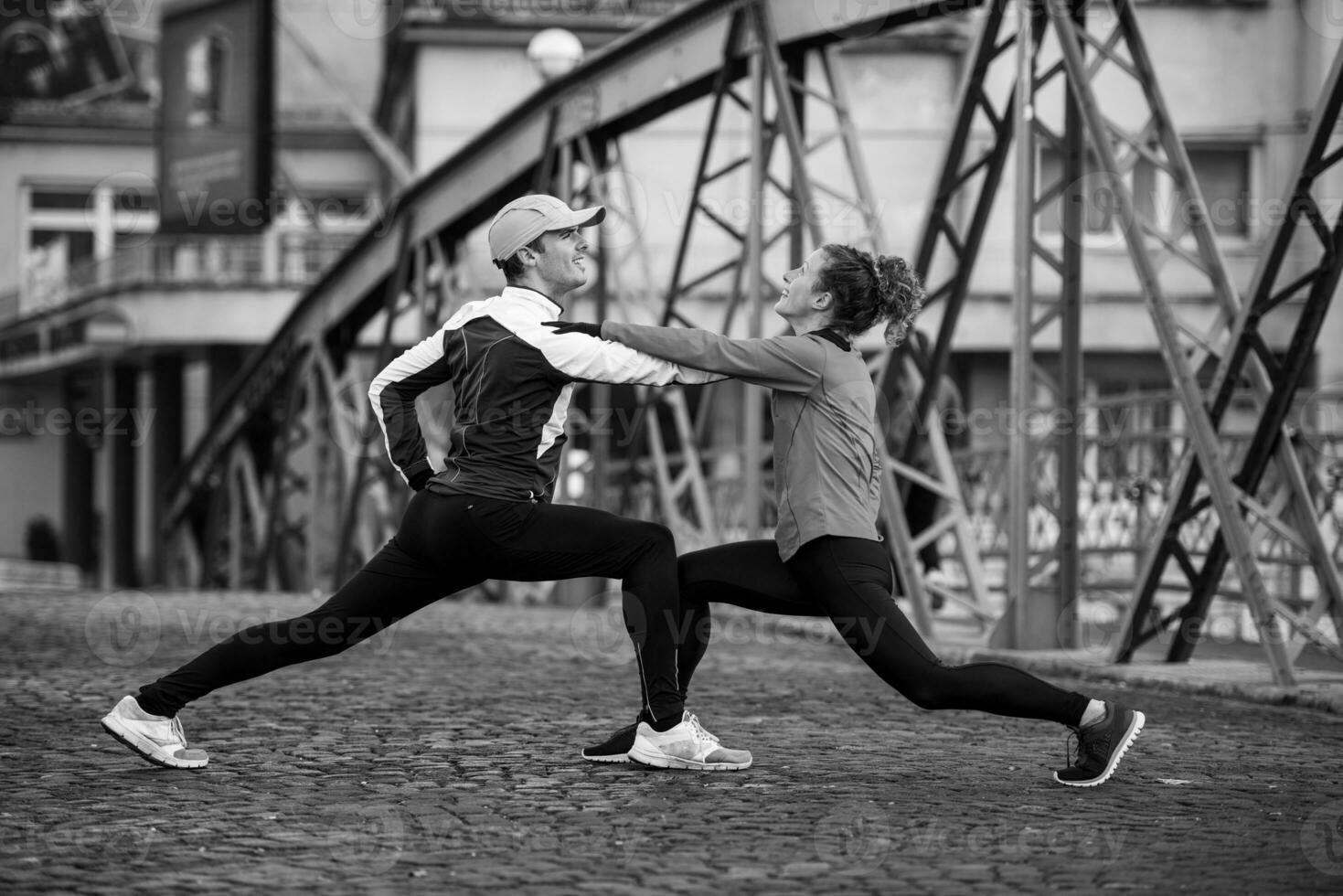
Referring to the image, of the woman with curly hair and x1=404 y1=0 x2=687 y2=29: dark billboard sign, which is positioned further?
x1=404 y1=0 x2=687 y2=29: dark billboard sign

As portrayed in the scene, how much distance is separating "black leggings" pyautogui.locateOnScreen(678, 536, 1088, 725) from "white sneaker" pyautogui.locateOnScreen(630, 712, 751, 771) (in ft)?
0.99

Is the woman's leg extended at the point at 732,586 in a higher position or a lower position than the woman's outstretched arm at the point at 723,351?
lower

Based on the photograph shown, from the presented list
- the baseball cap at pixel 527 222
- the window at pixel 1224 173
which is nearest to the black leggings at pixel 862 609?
the baseball cap at pixel 527 222

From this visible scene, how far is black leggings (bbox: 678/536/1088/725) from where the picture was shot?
231 inches

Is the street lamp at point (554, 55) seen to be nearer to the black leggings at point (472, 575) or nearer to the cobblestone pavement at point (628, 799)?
the cobblestone pavement at point (628, 799)

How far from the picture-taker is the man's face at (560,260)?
6273mm

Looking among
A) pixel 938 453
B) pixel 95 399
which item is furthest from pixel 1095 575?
pixel 95 399

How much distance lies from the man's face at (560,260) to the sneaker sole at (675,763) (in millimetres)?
1456

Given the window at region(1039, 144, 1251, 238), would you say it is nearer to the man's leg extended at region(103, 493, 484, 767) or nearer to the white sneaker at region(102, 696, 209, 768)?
the man's leg extended at region(103, 493, 484, 767)

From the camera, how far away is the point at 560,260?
6.28m

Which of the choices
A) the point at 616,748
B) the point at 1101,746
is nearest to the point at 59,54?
the point at 616,748

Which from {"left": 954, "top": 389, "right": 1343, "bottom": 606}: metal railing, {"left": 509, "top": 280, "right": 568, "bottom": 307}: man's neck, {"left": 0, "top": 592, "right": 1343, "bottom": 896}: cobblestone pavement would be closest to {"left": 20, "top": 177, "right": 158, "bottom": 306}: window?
{"left": 954, "top": 389, "right": 1343, "bottom": 606}: metal railing

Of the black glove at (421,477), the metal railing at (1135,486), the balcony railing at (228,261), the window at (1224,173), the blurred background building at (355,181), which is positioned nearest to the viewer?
the black glove at (421,477)

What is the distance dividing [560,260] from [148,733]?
1916 mm
